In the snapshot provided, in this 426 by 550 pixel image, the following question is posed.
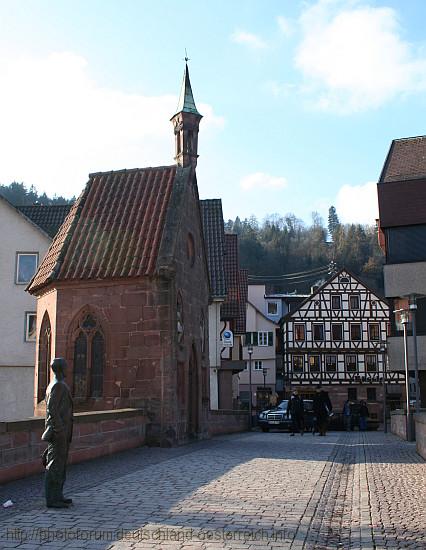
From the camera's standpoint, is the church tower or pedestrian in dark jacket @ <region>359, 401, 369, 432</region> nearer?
the church tower

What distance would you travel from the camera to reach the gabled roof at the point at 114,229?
1784cm

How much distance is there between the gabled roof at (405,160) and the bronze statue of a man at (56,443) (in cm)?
3019

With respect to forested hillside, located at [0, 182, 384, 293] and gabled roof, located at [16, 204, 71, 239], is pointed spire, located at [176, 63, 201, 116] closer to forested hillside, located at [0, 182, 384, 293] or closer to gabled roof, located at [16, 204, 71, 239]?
gabled roof, located at [16, 204, 71, 239]

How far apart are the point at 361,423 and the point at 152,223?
74.1 feet

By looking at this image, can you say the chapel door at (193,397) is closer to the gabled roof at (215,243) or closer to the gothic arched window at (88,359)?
the gothic arched window at (88,359)

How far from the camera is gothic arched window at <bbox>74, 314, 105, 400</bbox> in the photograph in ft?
57.5

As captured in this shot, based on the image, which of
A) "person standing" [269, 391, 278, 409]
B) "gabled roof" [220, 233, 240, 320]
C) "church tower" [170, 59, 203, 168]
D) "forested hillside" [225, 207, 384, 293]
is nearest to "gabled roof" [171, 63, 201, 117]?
"church tower" [170, 59, 203, 168]

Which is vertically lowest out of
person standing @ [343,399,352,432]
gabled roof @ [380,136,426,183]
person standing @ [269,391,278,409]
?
person standing @ [343,399,352,432]

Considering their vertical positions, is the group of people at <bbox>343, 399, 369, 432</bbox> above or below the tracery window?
below

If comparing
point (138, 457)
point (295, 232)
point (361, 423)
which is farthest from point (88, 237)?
point (295, 232)

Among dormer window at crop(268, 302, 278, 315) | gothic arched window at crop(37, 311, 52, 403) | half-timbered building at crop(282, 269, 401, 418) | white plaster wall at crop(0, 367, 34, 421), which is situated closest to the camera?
gothic arched window at crop(37, 311, 52, 403)

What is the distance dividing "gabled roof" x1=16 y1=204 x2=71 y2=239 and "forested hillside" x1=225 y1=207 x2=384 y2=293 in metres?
50.5

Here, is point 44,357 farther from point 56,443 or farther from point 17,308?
point 56,443

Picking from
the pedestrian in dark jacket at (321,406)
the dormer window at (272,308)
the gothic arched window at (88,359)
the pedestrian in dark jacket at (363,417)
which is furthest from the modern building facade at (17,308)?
the dormer window at (272,308)
